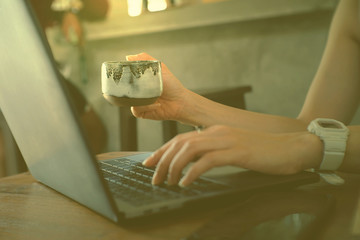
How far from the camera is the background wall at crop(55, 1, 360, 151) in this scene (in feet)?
7.01

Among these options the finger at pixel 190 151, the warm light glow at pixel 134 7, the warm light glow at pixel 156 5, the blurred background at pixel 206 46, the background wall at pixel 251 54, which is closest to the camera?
the finger at pixel 190 151

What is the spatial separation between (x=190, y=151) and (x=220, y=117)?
396 mm

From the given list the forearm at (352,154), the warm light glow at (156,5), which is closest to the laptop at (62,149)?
the forearm at (352,154)

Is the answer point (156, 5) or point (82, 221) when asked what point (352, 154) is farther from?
point (156, 5)

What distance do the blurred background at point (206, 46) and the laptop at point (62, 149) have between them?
1.08m

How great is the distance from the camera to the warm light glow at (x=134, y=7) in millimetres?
2625

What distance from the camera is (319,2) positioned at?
1.91 m

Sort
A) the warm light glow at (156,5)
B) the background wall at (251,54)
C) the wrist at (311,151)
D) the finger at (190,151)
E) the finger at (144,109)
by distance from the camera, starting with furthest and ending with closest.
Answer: the warm light glow at (156,5) < the background wall at (251,54) < the finger at (144,109) < the wrist at (311,151) < the finger at (190,151)

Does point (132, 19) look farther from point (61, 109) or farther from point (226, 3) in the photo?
point (61, 109)

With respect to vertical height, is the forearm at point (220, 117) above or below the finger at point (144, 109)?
below

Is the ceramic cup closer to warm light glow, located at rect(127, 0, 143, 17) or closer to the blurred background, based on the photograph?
the blurred background

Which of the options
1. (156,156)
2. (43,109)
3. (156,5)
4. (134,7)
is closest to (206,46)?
(156,5)

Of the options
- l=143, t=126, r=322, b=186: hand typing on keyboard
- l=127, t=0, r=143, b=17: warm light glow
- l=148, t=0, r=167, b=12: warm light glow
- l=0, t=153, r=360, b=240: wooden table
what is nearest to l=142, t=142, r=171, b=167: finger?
l=143, t=126, r=322, b=186: hand typing on keyboard

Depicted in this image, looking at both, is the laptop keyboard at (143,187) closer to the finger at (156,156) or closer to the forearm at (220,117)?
the finger at (156,156)
